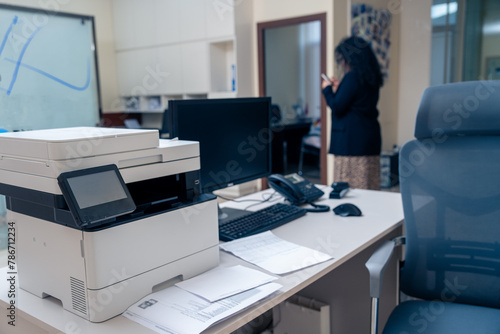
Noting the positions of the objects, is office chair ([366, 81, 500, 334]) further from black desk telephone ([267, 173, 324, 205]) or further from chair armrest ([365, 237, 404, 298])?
black desk telephone ([267, 173, 324, 205])

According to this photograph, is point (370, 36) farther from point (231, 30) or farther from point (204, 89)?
point (204, 89)

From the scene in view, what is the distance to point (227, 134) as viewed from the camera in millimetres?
1626

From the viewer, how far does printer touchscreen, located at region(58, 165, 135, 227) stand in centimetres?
89

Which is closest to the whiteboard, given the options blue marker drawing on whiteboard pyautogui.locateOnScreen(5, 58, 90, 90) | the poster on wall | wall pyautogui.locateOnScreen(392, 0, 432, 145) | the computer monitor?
blue marker drawing on whiteboard pyautogui.locateOnScreen(5, 58, 90, 90)

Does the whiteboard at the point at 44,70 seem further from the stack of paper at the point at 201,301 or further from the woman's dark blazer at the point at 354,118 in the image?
the woman's dark blazer at the point at 354,118

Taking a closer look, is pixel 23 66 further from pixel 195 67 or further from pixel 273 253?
pixel 195 67

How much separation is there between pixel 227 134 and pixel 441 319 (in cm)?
95

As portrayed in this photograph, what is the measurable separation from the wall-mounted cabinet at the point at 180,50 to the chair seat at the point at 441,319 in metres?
3.57

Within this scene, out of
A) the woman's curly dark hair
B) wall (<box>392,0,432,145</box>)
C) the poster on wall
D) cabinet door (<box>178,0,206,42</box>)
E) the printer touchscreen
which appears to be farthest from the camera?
wall (<box>392,0,432,145</box>)

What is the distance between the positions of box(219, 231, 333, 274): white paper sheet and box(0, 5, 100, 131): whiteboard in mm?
1499

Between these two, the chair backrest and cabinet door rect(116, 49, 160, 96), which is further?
cabinet door rect(116, 49, 160, 96)

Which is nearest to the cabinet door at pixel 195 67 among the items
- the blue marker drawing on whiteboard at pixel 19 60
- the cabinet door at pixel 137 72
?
the cabinet door at pixel 137 72

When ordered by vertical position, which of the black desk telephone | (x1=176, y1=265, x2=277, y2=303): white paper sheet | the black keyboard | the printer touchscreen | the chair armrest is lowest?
the chair armrest

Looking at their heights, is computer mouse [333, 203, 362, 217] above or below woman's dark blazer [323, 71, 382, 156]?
below
